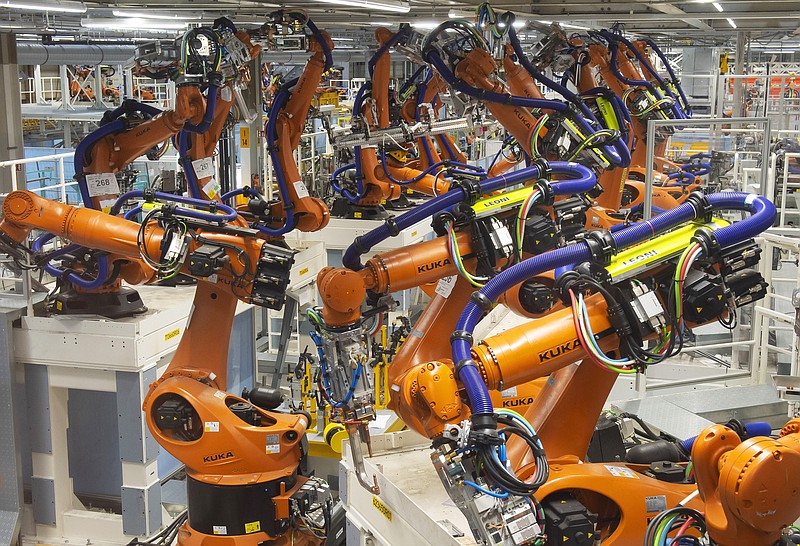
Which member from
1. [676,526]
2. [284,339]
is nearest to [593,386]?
[676,526]

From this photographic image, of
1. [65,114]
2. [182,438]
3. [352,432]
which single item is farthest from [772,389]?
[65,114]

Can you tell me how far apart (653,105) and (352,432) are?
5805mm

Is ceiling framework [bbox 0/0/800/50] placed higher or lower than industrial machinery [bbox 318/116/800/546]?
higher

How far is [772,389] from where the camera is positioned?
5773 millimetres

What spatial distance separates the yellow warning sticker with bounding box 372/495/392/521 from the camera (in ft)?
14.8

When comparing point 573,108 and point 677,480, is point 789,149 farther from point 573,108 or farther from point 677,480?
point 677,480

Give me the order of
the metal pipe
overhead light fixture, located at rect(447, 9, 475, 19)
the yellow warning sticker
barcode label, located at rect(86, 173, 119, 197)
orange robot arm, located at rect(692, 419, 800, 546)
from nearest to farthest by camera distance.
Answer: orange robot arm, located at rect(692, 419, 800, 546) → the yellow warning sticker → barcode label, located at rect(86, 173, 119, 197) → overhead light fixture, located at rect(447, 9, 475, 19) → the metal pipe

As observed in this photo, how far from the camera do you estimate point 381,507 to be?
15.0ft

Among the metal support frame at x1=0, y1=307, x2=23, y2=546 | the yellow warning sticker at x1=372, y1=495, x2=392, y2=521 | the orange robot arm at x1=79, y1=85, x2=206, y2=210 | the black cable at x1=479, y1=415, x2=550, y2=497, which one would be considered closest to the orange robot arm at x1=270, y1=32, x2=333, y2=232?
the orange robot arm at x1=79, y1=85, x2=206, y2=210

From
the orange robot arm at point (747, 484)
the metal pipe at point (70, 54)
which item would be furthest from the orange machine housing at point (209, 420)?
the metal pipe at point (70, 54)

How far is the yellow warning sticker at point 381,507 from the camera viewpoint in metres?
4.51

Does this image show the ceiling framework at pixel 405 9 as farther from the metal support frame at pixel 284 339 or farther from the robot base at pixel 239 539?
the robot base at pixel 239 539

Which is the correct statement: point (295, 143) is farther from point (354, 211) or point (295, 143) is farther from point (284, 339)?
point (354, 211)

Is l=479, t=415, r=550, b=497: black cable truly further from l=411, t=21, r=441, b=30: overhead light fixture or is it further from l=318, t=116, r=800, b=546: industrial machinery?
l=411, t=21, r=441, b=30: overhead light fixture
